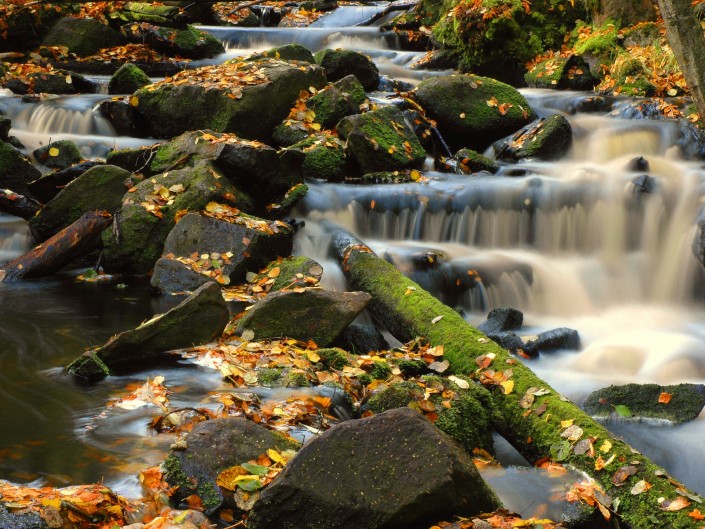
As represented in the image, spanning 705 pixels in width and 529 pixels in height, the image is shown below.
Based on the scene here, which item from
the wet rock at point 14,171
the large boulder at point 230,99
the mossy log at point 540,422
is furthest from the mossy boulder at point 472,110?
the wet rock at point 14,171

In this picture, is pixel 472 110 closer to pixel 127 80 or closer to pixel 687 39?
pixel 687 39

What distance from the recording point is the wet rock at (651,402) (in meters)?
5.44

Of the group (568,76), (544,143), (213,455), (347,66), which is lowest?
(213,455)

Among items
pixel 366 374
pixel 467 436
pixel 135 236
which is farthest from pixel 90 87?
pixel 467 436

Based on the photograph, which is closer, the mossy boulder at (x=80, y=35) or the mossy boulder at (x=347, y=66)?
the mossy boulder at (x=347, y=66)

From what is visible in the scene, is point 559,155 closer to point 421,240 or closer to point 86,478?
point 421,240

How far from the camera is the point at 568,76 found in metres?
13.6

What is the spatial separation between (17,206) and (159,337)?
475 cm

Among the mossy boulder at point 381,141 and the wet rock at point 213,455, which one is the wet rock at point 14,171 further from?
the wet rock at point 213,455

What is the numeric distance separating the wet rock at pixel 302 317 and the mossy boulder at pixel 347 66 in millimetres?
8046

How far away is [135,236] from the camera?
332 inches

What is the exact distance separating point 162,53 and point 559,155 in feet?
29.1

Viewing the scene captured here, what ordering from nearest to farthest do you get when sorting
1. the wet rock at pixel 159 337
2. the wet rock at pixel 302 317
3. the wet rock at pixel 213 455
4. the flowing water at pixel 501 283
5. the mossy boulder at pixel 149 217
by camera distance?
the wet rock at pixel 213 455 → the flowing water at pixel 501 283 → the wet rock at pixel 159 337 → the wet rock at pixel 302 317 → the mossy boulder at pixel 149 217

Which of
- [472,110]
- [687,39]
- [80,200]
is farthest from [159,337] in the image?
[472,110]
